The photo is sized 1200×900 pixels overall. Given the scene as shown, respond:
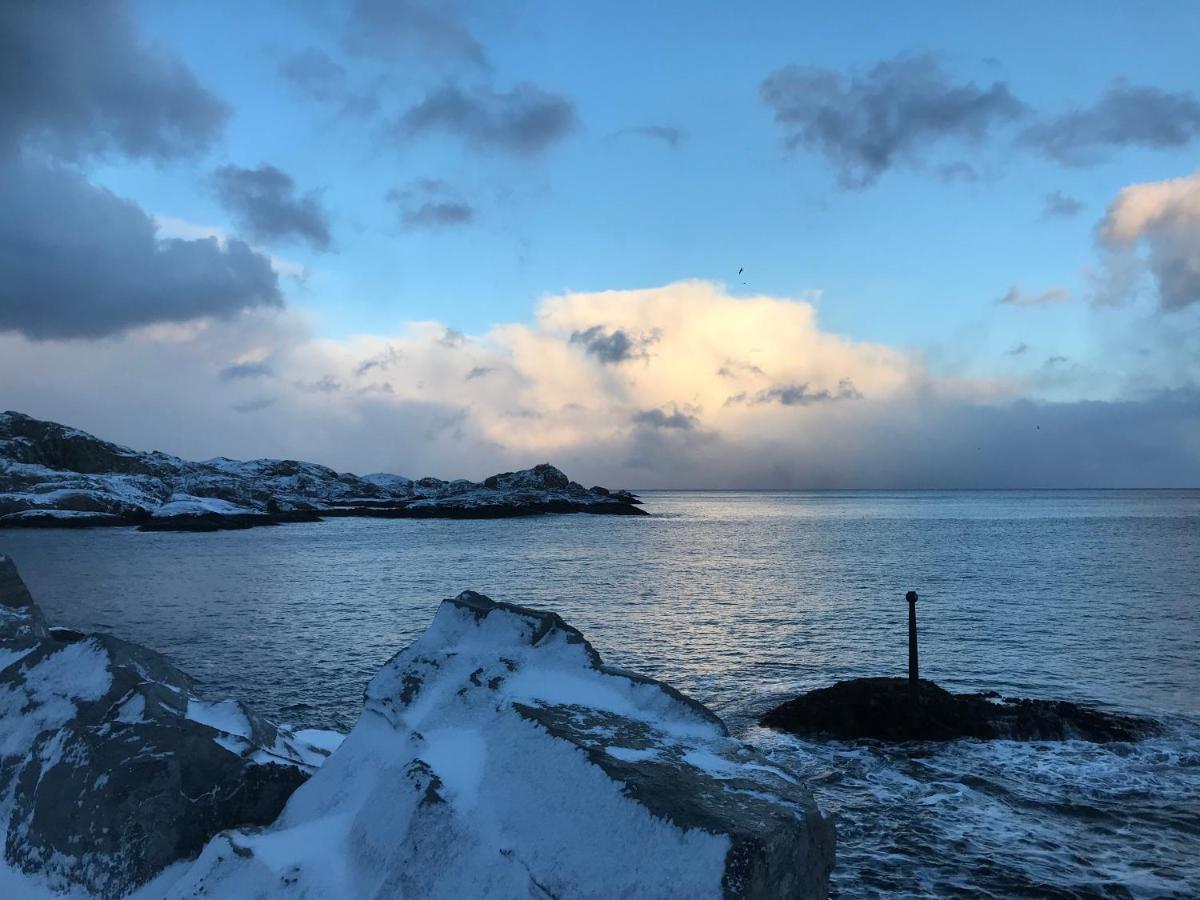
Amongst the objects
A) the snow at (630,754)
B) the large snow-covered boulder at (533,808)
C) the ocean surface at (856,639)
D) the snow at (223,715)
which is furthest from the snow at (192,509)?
the snow at (630,754)

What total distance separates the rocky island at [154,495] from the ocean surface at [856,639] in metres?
40.6

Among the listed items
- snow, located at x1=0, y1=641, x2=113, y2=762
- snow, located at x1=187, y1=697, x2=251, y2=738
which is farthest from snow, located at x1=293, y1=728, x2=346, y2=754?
snow, located at x1=0, y1=641, x2=113, y2=762

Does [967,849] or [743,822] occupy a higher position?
[743,822]

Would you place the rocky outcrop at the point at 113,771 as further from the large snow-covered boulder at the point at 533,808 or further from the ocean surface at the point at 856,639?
the ocean surface at the point at 856,639

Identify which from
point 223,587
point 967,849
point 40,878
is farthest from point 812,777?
point 223,587

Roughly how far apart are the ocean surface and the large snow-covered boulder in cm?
310

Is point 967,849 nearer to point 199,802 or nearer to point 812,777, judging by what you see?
point 812,777

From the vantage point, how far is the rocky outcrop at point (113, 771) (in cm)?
775

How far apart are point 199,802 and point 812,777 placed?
1240 cm

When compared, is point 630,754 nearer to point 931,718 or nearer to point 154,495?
point 931,718

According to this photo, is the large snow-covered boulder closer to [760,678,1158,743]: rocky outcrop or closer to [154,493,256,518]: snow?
[760,678,1158,743]: rocky outcrop

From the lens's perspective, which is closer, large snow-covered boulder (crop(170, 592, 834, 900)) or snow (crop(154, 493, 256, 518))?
large snow-covered boulder (crop(170, 592, 834, 900))

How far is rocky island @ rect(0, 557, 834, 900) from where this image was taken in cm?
627

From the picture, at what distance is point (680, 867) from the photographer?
5906 mm
